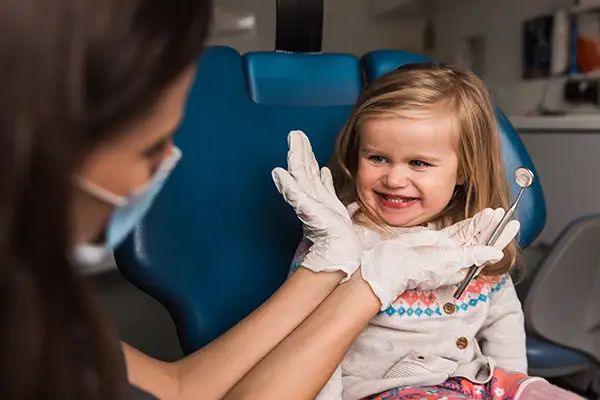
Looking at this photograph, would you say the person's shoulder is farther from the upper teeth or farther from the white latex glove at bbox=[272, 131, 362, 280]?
the upper teeth

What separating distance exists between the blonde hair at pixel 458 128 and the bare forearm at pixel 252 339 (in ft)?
0.53

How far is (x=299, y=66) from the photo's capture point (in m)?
1.15

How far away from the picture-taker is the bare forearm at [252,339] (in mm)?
833

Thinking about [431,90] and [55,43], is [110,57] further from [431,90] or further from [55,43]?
[431,90]

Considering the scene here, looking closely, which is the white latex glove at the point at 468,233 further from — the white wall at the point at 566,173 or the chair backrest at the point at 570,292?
the white wall at the point at 566,173

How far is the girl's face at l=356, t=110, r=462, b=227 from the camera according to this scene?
3.09 feet

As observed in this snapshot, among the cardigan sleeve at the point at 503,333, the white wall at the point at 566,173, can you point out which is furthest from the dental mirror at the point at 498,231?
the white wall at the point at 566,173

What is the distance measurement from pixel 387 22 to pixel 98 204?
8.41ft

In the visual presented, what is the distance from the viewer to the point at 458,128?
0.98 meters

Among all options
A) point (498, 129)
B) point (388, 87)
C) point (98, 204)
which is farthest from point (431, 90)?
point (98, 204)

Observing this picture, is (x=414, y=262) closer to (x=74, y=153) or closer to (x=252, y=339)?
(x=252, y=339)

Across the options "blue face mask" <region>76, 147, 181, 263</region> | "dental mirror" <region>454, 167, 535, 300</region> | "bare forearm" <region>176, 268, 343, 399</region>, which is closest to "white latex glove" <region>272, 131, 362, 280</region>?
"bare forearm" <region>176, 268, 343, 399</region>

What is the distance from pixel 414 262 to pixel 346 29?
2.06 meters

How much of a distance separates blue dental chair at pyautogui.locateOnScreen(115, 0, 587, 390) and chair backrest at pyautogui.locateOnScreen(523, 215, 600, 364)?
0.42 metres
